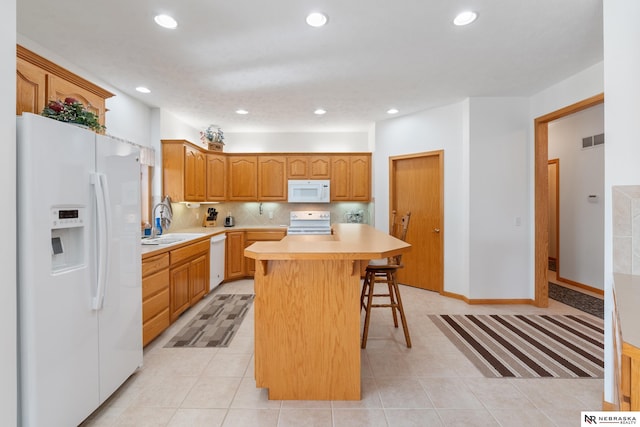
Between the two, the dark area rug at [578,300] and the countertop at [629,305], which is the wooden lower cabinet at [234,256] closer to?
the countertop at [629,305]

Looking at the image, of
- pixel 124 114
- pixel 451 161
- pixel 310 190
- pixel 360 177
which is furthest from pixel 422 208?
pixel 124 114

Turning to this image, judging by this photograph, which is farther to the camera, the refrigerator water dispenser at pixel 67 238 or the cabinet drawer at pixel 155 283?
the cabinet drawer at pixel 155 283

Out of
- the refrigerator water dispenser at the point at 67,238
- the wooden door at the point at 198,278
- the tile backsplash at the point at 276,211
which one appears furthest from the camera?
the tile backsplash at the point at 276,211

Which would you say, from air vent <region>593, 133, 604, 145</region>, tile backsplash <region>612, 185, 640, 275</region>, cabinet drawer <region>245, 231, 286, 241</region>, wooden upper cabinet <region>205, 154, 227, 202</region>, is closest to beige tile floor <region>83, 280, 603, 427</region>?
tile backsplash <region>612, 185, 640, 275</region>

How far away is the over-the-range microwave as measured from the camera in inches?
197

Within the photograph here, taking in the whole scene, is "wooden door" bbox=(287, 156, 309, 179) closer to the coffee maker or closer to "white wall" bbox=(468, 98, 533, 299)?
the coffee maker

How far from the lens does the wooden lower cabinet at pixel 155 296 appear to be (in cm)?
242

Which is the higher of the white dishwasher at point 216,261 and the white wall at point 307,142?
the white wall at point 307,142

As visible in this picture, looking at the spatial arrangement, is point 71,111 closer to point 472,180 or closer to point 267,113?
point 267,113

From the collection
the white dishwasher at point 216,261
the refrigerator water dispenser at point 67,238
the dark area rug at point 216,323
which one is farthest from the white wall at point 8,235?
the white dishwasher at point 216,261

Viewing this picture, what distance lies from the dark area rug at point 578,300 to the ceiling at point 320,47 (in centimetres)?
272

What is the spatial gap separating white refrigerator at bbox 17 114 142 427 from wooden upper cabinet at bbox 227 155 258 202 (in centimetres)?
308

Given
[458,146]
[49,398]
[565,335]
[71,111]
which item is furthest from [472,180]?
[49,398]

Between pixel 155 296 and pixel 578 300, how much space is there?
16.8 ft
